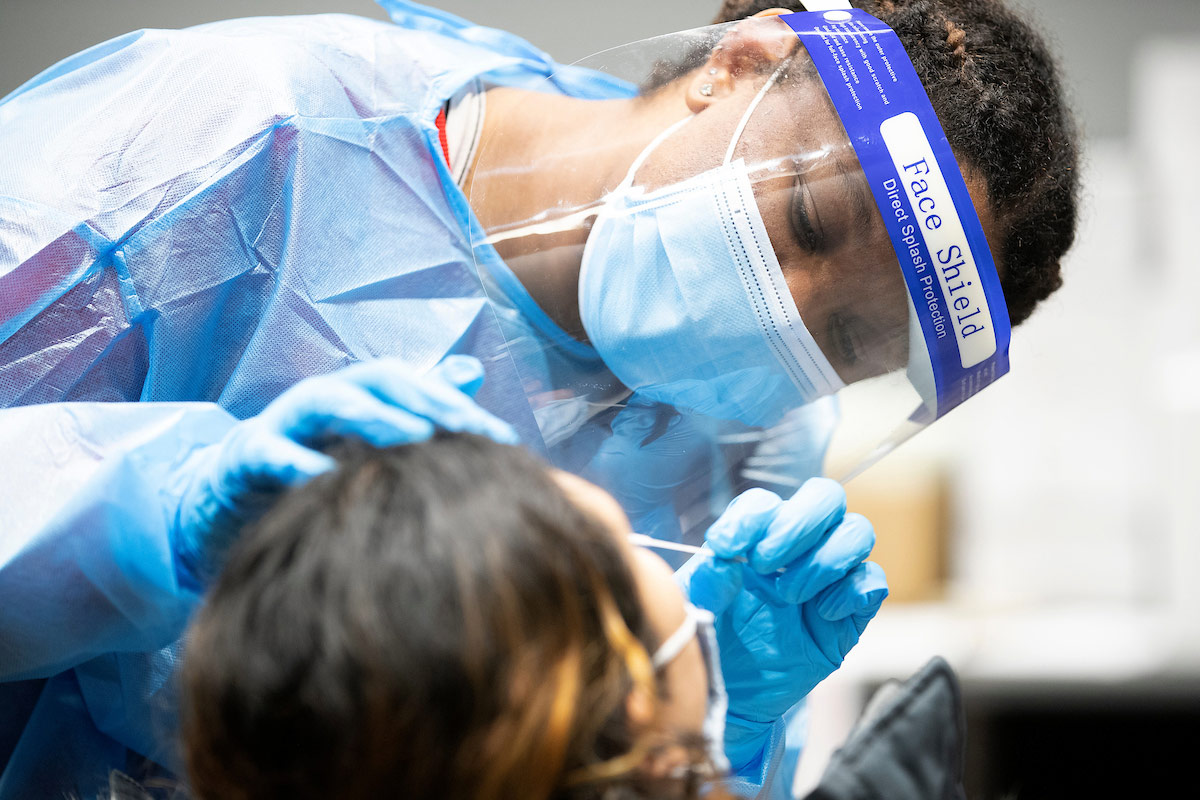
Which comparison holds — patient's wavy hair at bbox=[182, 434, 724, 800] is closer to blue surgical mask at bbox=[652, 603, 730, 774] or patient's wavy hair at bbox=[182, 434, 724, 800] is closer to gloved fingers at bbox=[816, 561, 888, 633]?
blue surgical mask at bbox=[652, 603, 730, 774]

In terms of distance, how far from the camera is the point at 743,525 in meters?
0.79

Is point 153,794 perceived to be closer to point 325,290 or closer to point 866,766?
point 325,290

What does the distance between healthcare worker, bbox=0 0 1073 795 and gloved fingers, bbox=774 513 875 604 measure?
0.19ft

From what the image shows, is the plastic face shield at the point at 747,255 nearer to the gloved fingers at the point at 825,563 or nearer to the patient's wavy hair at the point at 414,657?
the gloved fingers at the point at 825,563

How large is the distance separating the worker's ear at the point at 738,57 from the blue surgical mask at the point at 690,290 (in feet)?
0.15

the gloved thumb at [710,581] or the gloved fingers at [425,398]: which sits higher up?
the gloved fingers at [425,398]

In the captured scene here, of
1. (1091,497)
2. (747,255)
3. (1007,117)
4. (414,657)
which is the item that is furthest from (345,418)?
(1091,497)

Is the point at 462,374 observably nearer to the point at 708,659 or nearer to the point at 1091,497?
the point at 708,659

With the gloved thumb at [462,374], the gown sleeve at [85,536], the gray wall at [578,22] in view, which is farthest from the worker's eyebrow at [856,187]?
the gray wall at [578,22]

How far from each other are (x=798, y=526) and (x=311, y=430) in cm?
43

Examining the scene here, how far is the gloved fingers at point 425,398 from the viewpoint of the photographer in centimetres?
61

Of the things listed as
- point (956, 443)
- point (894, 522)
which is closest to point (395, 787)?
point (894, 522)

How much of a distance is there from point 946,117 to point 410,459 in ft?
2.31

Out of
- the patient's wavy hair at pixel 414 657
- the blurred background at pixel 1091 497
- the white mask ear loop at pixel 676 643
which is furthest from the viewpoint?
the blurred background at pixel 1091 497
